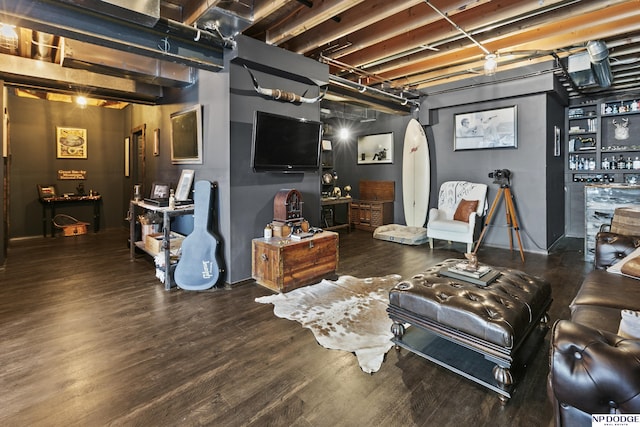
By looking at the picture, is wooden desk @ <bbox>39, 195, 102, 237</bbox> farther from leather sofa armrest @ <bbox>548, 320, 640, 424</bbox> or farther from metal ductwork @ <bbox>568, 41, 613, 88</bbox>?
metal ductwork @ <bbox>568, 41, 613, 88</bbox>

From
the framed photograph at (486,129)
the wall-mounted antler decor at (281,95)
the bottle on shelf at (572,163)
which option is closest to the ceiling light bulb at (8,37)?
the wall-mounted antler decor at (281,95)

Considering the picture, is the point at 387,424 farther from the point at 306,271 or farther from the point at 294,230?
the point at 294,230

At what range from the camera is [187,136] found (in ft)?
14.6

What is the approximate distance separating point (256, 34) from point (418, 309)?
3667 millimetres

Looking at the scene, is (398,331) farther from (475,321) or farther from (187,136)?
(187,136)

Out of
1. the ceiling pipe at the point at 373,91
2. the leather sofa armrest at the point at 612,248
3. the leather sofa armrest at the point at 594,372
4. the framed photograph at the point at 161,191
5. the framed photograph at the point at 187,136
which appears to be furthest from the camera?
the framed photograph at the point at 161,191

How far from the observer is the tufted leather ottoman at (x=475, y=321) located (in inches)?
70.7

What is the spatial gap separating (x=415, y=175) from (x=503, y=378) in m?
5.21

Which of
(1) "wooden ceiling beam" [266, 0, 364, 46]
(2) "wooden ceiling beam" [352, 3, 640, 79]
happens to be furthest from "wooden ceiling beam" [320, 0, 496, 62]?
(1) "wooden ceiling beam" [266, 0, 364, 46]

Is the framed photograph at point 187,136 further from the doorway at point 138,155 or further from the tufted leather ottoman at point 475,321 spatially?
the tufted leather ottoman at point 475,321

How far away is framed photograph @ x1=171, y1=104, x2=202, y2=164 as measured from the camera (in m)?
4.12

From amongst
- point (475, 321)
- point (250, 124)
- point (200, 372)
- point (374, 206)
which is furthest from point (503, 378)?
point (374, 206)

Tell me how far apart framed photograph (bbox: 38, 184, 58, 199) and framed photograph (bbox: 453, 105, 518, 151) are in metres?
8.09

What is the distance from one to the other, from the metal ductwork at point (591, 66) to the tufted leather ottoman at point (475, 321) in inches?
129
